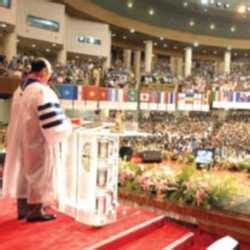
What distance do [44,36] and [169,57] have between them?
495 inches

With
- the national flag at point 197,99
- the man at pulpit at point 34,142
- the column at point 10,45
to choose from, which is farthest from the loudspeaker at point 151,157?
the column at point 10,45

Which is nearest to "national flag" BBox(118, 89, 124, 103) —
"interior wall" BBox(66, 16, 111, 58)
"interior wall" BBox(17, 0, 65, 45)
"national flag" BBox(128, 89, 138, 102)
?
"national flag" BBox(128, 89, 138, 102)

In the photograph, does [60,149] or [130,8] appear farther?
[130,8]

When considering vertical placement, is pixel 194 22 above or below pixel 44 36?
above

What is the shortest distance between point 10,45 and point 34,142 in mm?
12087

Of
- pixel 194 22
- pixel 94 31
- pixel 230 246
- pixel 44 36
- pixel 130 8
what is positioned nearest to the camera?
pixel 230 246

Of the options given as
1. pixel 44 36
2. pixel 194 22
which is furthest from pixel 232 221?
pixel 194 22

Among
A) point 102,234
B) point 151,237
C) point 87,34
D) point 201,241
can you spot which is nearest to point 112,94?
point 87,34

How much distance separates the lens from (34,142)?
3.42 m

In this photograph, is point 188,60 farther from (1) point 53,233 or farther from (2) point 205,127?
(1) point 53,233

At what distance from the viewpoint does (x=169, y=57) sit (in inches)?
1078

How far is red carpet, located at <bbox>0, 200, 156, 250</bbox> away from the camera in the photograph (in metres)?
3.13

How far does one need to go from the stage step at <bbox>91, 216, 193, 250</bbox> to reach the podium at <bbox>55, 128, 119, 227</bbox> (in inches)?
9.4

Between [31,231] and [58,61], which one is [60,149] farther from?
[58,61]
